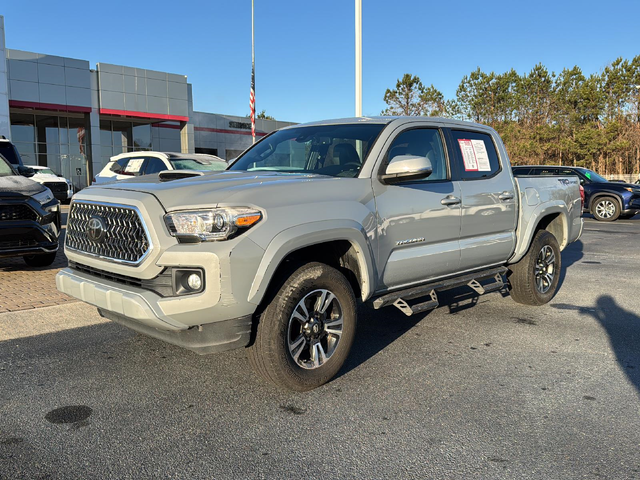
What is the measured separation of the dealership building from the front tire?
2989 cm

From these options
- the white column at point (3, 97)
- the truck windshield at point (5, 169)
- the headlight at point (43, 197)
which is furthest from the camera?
the white column at point (3, 97)

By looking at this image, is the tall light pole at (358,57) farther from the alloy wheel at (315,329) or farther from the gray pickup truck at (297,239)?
the alloy wheel at (315,329)

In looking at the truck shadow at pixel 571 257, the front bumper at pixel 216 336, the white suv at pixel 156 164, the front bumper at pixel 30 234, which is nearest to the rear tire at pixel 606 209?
the truck shadow at pixel 571 257

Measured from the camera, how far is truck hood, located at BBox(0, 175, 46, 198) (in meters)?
7.15

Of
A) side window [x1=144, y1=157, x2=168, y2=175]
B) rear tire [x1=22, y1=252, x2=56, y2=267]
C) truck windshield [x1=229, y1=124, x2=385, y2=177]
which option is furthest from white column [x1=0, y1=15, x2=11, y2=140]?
truck windshield [x1=229, y1=124, x2=385, y2=177]

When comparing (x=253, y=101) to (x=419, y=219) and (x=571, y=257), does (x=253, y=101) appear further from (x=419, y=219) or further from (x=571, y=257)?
(x=419, y=219)

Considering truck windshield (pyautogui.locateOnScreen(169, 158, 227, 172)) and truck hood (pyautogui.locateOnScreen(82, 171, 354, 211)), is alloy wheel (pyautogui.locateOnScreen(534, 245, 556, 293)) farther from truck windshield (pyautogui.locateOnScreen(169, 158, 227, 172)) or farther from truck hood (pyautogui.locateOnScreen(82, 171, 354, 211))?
truck windshield (pyautogui.locateOnScreen(169, 158, 227, 172))

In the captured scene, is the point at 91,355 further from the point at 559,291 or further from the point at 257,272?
the point at 559,291

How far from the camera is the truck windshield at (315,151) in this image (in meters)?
4.51

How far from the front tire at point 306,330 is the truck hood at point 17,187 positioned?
508cm

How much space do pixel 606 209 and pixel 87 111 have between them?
2740cm

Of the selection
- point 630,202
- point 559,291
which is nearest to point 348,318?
point 559,291

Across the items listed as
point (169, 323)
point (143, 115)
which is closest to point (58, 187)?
point (143, 115)

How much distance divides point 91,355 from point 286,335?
1.89 m
